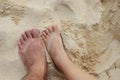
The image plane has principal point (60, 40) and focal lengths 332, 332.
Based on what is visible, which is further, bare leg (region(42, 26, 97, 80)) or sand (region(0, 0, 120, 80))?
sand (region(0, 0, 120, 80))

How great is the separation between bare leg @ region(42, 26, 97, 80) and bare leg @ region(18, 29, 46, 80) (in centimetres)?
6

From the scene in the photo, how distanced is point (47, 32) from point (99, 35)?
14.6 inches

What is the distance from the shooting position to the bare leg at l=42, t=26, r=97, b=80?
6.94 ft

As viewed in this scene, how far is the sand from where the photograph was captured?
223cm

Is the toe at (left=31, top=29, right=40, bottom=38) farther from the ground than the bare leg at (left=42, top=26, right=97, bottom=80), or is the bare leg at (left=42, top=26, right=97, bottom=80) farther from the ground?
the toe at (left=31, top=29, right=40, bottom=38)

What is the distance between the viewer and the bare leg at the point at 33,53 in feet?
7.14

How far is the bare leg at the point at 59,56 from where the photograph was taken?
6.94ft

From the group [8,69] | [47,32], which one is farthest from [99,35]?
[8,69]

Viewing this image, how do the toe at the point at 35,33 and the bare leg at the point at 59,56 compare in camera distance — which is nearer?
the bare leg at the point at 59,56

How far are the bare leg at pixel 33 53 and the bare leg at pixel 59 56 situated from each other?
2.4 inches

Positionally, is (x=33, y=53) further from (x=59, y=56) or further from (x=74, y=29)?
(x=74, y=29)

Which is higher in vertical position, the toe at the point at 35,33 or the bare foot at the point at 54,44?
the toe at the point at 35,33

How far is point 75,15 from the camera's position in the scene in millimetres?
2367

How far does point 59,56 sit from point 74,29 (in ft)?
0.74
